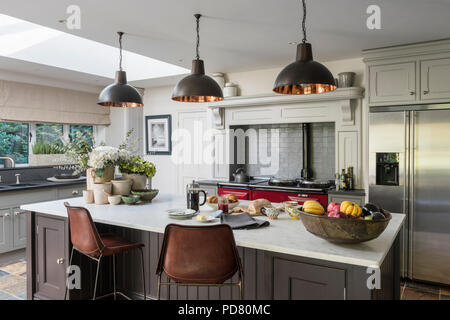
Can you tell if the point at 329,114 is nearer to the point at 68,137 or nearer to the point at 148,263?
the point at 148,263

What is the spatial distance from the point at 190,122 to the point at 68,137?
209 cm

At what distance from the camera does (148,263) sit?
275cm

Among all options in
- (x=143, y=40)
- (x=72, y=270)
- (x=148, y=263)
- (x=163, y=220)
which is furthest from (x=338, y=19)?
(x=72, y=270)

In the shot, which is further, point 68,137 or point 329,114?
point 68,137

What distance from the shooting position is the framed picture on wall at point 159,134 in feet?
19.6

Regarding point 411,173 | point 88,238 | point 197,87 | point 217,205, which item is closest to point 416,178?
point 411,173

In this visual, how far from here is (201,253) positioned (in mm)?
1743

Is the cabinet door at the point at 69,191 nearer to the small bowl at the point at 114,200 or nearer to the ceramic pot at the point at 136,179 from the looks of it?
the ceramic pot at the point at 136,179

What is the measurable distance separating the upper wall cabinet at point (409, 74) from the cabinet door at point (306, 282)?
2.72 meters

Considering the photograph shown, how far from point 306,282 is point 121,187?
1.91 metres

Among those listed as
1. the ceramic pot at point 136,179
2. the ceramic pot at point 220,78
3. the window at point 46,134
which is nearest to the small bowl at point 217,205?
the ceramic pot at point 136,179

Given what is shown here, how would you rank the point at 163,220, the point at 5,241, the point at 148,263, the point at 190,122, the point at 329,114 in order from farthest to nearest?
1. the point at 190,122
2. the point at 329,114
3. the point at 5,241
4. the point at 148,263
5. the point at 163,220

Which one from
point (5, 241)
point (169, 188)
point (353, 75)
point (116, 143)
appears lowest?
point (5, 241)

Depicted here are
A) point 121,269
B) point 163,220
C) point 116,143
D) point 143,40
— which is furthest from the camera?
point 116,143
